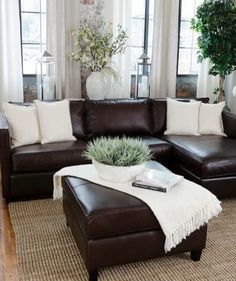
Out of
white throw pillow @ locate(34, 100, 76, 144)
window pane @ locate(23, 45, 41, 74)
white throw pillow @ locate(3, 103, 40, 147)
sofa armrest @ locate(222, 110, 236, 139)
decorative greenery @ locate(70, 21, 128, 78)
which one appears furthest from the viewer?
window pane @ locate(23, 45, 41, 74)

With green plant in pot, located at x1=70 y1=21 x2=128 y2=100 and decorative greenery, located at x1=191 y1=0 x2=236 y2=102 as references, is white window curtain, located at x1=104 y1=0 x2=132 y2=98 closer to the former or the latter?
green plant in pot, located at x1=70 y1=21 x2=128 y2=100

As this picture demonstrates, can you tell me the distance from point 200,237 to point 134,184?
52 cm

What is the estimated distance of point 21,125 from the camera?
3.26 metres

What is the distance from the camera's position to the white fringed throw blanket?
80.2 inches

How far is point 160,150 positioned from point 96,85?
1130 mm

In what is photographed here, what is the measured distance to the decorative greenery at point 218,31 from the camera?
4.38 m

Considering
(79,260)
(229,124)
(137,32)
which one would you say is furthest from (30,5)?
(79,260)

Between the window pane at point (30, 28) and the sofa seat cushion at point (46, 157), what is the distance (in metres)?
1.70

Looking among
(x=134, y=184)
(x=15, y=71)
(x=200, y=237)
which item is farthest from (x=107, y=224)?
(x=15, y=71)

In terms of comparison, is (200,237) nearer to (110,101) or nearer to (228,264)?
(228,264)

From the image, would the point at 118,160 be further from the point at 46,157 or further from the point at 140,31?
the point at 140,31

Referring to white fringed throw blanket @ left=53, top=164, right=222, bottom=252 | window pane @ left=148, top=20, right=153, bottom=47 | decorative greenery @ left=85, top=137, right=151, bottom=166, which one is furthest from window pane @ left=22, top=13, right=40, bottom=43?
white fringed throw blanket @ left=53, top=164, right=222, bottom=252

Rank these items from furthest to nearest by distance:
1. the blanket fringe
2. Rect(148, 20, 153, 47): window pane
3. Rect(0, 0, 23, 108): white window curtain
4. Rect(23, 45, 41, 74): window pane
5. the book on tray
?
Rect(148, 20, 153, 47): window pane < Rect(23, 45, 41, 74): window pane < Rect(0, 0, 23, 108): white window curtain < the book on tray < the blanket fringe

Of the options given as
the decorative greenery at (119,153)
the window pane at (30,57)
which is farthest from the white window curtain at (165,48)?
the decorative greenery at (119,153)
